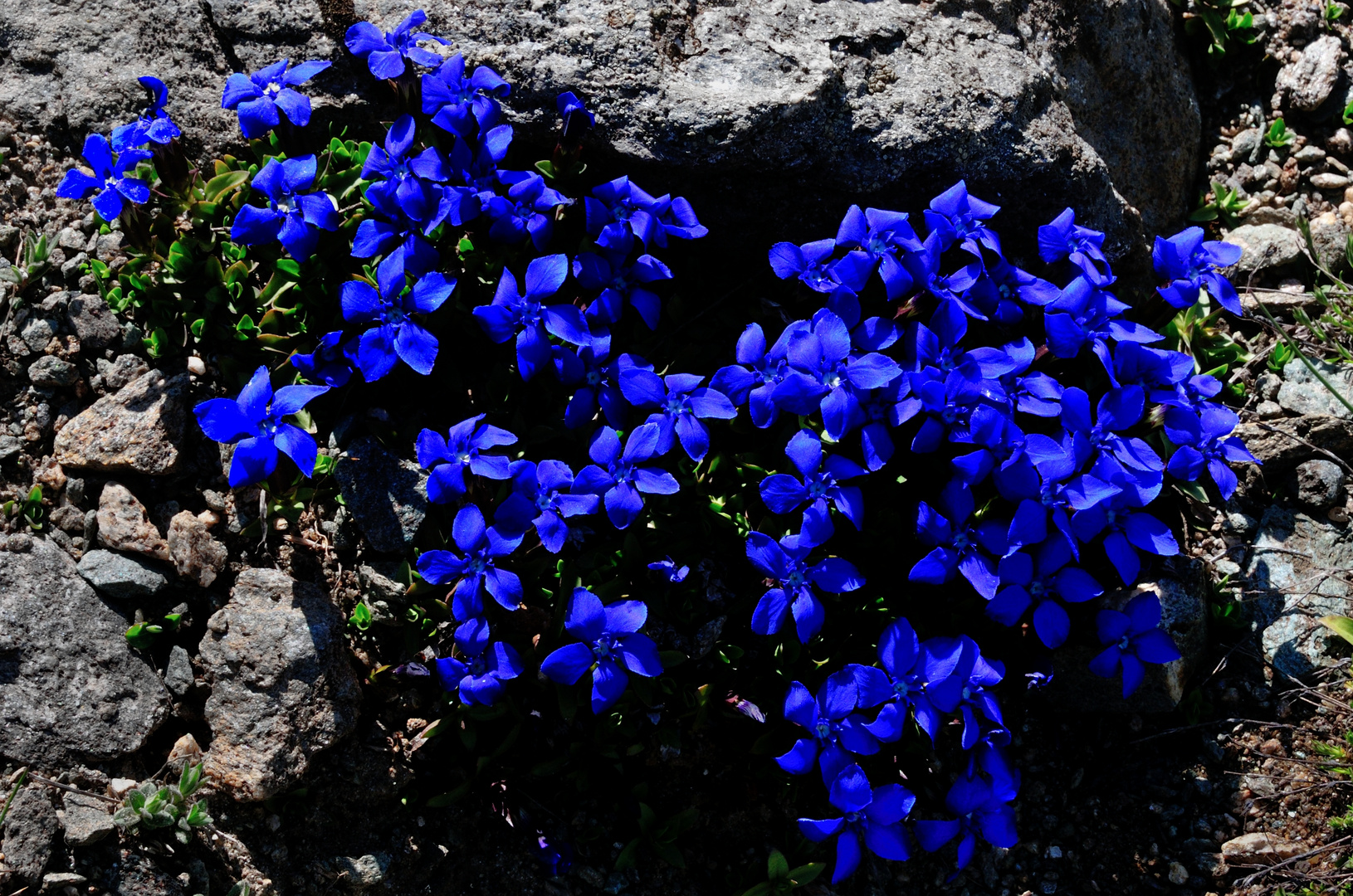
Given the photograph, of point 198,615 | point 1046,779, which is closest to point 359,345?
point 198,615

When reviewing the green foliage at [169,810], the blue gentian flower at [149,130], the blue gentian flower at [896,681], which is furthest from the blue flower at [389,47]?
the blue gentian flower at [896,681]

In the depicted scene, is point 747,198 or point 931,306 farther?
point 747,198

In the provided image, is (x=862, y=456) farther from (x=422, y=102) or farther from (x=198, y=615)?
(x=198, y=615)

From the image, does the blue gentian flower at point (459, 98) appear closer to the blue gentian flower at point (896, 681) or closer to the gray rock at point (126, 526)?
the gray rock at point (126, 526)

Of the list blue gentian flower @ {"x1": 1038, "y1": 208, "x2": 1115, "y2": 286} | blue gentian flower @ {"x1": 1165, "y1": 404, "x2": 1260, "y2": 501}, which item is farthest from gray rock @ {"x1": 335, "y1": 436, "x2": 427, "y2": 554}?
blue gentian flower @ {"x1": 1165, "y1": 404, "x2": 1260, "y2": 501}

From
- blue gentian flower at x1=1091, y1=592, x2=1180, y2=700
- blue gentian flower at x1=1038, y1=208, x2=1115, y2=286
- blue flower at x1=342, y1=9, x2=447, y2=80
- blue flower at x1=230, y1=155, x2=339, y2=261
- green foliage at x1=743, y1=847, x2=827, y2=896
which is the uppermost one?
blue flower at x1=342, y1=9, x2=447, y2=80

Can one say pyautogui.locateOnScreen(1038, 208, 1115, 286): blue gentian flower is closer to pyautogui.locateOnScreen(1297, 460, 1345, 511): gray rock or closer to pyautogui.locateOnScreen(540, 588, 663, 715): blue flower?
pyautogui.locateOnScreen(1297, 460, 1345, 511): gray rock
